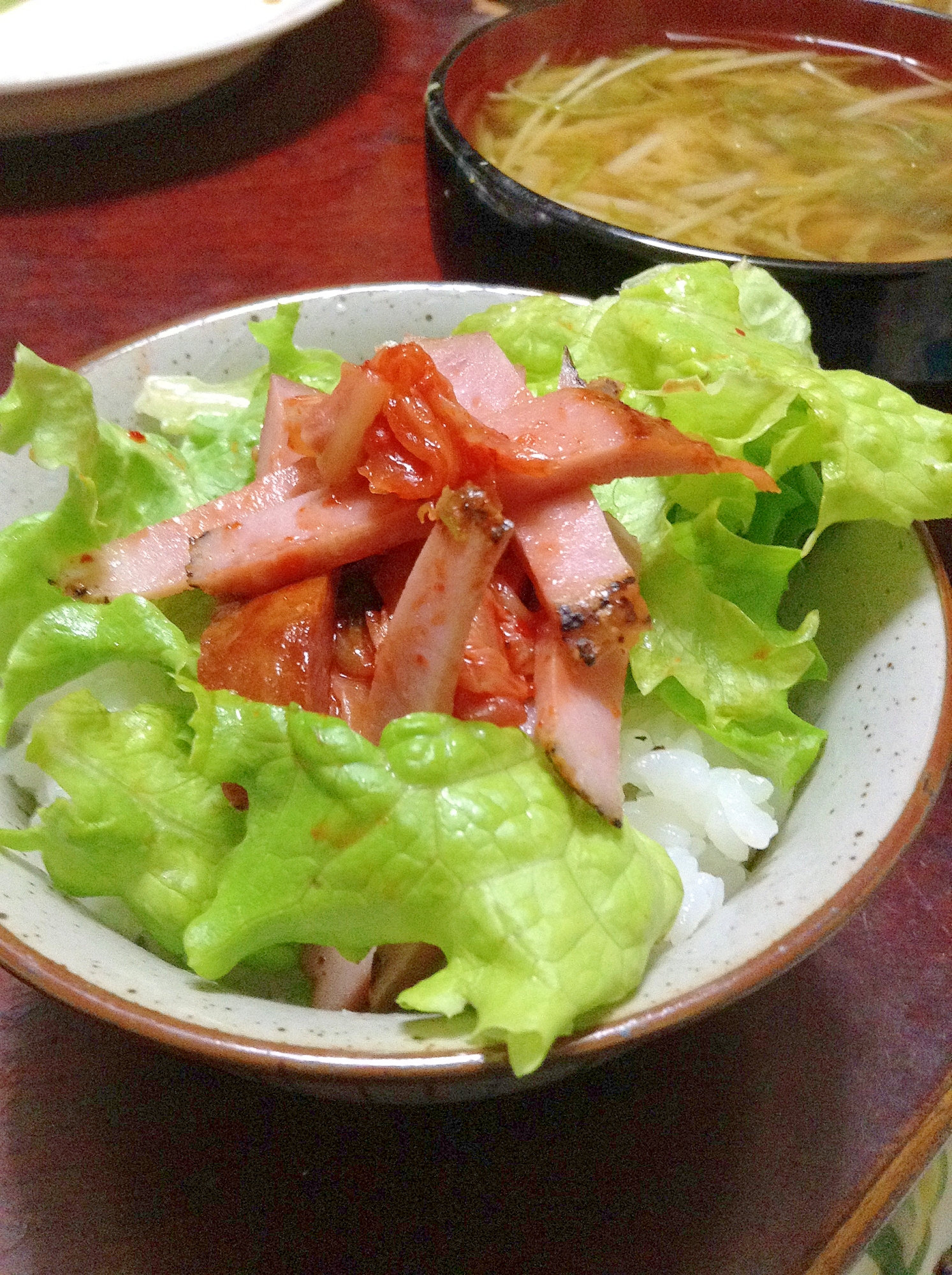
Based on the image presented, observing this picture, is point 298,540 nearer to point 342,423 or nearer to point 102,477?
point 342,423

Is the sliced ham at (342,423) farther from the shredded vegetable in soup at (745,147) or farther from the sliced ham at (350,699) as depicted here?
the shredded vegetable in soup at (745,147)

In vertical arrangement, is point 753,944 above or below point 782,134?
below

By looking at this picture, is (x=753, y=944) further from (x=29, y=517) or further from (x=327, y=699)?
(x=29, y=517)

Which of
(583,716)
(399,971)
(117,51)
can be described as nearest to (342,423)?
(583,716)

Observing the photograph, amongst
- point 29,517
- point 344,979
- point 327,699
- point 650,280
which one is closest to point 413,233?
point 650,280

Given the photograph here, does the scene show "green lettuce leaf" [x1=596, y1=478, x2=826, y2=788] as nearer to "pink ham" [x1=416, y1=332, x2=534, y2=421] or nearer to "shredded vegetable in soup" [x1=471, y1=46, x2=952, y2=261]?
"pink ham" [x1=416, y1=332, x2=534, y2=421]

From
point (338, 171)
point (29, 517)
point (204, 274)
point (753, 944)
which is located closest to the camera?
point (753, 944)
